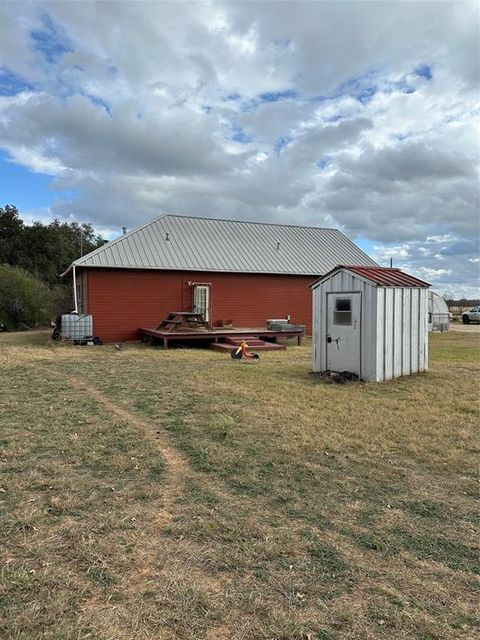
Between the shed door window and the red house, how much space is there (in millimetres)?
9448

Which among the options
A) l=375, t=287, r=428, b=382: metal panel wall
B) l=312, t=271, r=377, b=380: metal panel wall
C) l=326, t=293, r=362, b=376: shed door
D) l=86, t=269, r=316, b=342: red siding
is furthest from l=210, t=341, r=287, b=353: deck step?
l=375, t=287, r=428, b=382: metal panel wall

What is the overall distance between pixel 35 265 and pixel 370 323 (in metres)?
35.2

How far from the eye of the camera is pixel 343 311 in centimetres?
962

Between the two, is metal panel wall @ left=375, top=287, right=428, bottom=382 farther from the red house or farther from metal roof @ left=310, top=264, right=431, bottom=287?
A: the red house

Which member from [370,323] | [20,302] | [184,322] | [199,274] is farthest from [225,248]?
[370,323]

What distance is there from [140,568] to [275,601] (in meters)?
0.81

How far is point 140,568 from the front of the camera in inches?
111

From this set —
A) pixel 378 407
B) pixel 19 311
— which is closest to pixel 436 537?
pixel 378 407

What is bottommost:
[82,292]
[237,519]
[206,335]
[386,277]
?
[237,519]

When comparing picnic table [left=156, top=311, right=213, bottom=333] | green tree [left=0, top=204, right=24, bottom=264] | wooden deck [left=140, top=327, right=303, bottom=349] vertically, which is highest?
green tree [left=0, top=204, right=24, bottom=264]

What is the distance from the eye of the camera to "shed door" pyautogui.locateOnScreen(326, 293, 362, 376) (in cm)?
931

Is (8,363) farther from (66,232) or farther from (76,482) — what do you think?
(66,232)

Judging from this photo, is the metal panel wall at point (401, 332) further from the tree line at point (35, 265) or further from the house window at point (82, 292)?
the tree line at point (35, 265)

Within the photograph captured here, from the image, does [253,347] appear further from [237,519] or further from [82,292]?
[237,519]
